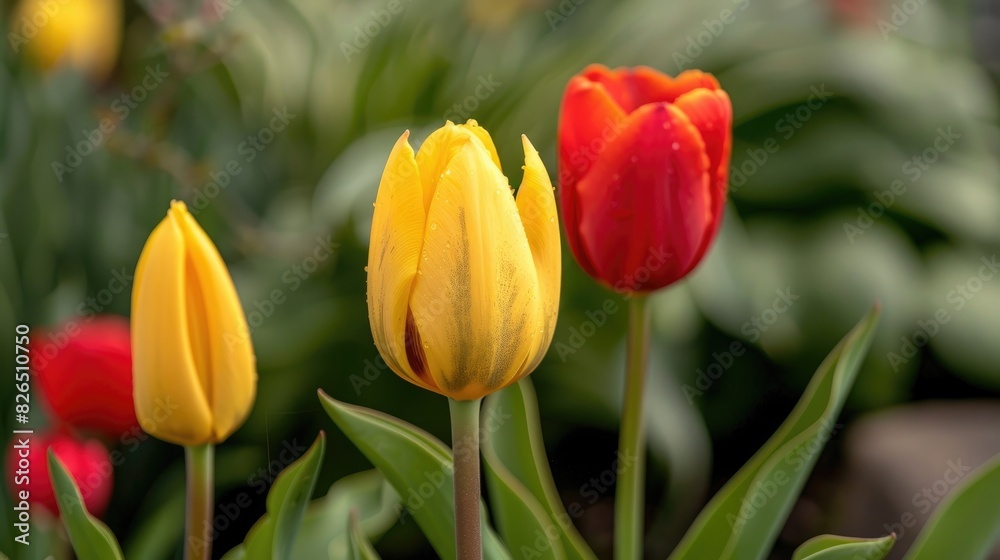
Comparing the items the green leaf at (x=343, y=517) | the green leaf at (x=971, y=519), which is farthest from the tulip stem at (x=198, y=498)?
the green leaf at (x=971, y=519)

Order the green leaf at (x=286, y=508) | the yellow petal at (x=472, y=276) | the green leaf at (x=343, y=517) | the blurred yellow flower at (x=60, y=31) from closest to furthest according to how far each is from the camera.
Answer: the yellow petal at (x=472, y=276) → the green leaf at (x=286, y=508) → the green leaf at (x=343, y=517) → the blurred yellow flower at (x=60, y=31)

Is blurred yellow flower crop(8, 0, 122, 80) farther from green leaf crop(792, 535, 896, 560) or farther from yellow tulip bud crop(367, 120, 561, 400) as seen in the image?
green leaf crop(792, 535, 896, 560)

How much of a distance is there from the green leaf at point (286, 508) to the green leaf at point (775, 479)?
1.04ft

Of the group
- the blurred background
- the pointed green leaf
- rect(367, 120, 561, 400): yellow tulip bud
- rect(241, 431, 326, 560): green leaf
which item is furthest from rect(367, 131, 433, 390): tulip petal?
the blurred background

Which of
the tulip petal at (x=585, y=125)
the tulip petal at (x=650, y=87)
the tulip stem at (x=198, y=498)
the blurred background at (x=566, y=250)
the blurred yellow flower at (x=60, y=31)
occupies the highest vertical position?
the blurred yellow flower at (x=60, y=31)

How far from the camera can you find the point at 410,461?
720 mm

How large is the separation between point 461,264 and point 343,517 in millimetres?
442

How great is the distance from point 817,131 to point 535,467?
1331 millimetres

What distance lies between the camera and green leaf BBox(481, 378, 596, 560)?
0.77 meters

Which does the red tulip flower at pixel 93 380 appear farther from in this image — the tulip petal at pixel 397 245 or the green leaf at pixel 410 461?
the tulip petal at pixel 397 245

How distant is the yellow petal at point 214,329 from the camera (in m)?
0.65

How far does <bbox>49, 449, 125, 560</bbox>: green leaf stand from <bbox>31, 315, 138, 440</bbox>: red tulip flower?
0.78ft

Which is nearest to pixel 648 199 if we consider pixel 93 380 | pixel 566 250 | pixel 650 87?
pixel 650 87

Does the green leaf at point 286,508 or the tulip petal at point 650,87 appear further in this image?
the tulip petal at point 650,87
